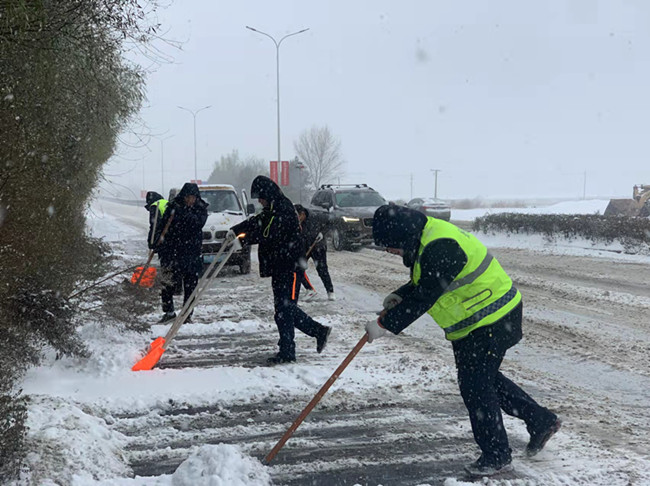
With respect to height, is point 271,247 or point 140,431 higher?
point 271,247

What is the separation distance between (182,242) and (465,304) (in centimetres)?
483

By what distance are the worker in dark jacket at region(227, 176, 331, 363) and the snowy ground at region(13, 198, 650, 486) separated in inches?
16.0

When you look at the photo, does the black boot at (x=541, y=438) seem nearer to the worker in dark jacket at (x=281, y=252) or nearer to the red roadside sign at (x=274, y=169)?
the worker in dark jacket at (x=281, y=252)

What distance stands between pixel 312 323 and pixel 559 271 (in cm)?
839

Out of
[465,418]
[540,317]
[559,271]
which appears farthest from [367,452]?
[559,271]

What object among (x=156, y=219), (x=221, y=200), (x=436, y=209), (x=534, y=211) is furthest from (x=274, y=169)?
(x=156, y=219)

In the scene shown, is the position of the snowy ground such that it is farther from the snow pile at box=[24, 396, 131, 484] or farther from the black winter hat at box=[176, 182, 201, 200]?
the black winter hat at box=[176, 182, 201, 200]

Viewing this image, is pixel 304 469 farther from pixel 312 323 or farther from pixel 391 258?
pixel 391 258

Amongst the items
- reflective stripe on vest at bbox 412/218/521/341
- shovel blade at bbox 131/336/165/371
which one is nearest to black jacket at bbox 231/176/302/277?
shovel blade at bbox 131/336/165/371

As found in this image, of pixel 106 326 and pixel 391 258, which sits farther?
pixel 391 258

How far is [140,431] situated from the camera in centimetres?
419

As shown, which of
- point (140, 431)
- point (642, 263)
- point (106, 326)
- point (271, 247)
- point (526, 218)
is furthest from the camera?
point (526, 218)

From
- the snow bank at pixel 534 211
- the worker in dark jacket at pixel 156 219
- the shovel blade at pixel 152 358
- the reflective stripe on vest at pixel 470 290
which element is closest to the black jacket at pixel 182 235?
the worker in dark jacket at pixel 156 219

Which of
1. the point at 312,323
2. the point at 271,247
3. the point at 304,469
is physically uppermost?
the point at 271,247
